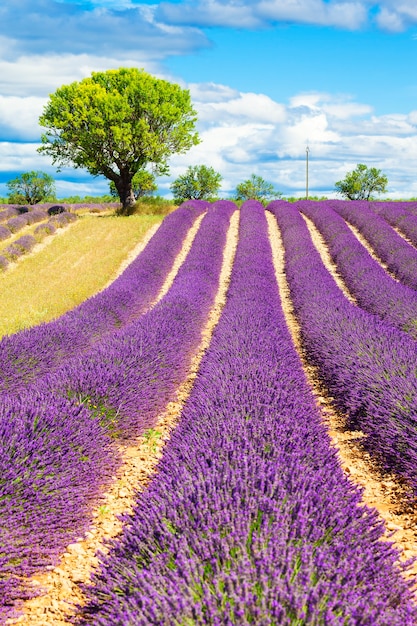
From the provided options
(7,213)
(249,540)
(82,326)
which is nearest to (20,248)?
(7,213)

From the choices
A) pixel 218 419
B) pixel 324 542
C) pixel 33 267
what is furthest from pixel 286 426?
pixel 33 267

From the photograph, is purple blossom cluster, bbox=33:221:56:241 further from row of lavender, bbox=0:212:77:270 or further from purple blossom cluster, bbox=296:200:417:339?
purple blossom cluster, bbox=296:200:417:339

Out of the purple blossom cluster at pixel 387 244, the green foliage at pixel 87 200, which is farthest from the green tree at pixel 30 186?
the purple blossom cluster at pixel 387 244

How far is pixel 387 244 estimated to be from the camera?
52.4 feet

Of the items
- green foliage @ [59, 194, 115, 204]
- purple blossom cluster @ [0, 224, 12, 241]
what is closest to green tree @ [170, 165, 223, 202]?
green foliage @ [59, 194, 115, 204]

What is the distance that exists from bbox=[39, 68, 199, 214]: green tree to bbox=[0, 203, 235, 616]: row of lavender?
1948cm

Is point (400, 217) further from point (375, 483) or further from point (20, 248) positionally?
point (375, 483)

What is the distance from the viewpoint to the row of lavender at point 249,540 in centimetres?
177

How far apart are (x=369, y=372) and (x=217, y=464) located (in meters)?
2.78

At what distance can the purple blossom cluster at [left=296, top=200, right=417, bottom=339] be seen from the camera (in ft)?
27.5

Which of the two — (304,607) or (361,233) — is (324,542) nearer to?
(304,607)

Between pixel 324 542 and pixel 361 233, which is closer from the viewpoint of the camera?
pixel 324 542

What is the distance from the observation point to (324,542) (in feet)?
7.14

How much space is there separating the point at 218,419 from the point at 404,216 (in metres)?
20.0
